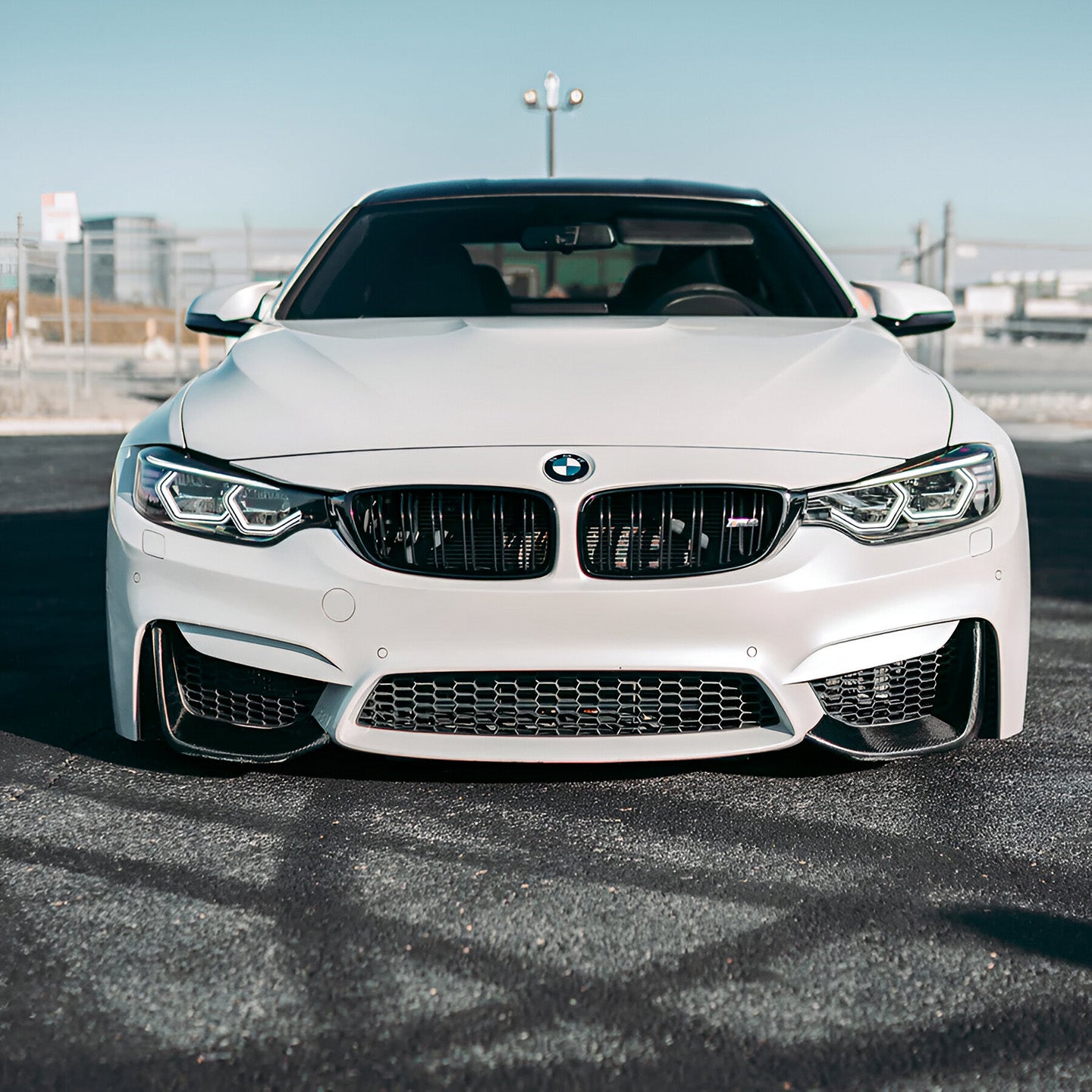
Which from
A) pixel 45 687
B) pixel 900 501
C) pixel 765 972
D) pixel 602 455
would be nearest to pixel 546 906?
pixel 765 972

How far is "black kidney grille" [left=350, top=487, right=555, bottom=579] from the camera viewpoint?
2.77 m

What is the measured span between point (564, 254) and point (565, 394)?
1502 mm

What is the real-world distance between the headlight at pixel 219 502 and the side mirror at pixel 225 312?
108cm

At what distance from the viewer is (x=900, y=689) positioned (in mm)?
2910

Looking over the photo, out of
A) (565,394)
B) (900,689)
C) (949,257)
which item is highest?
(949,257)

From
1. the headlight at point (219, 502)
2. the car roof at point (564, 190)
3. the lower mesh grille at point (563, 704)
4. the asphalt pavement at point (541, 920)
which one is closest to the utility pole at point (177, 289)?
the car roof at point (564, 190)

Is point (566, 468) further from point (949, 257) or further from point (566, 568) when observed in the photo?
point (949, 257)

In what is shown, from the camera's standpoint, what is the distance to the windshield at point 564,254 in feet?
13.3

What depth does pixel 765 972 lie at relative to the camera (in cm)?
215

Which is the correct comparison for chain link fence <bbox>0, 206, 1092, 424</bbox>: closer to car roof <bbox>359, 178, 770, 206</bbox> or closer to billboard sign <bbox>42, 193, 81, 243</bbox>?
billboard sign <bbox>42, 193, 81, 243</bbox>

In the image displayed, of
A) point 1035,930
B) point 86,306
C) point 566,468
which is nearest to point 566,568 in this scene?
point 566,468

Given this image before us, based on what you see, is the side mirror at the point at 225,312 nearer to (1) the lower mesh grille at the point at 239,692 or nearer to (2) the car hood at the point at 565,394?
(2) the car hood at the point at 565,394

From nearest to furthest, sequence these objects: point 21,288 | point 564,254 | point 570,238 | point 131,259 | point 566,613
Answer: point 566,613 → point 570,238 → point 564,254 → point 21,288 → point 131,259

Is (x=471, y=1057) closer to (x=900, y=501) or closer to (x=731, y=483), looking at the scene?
(x=731, y=483)
